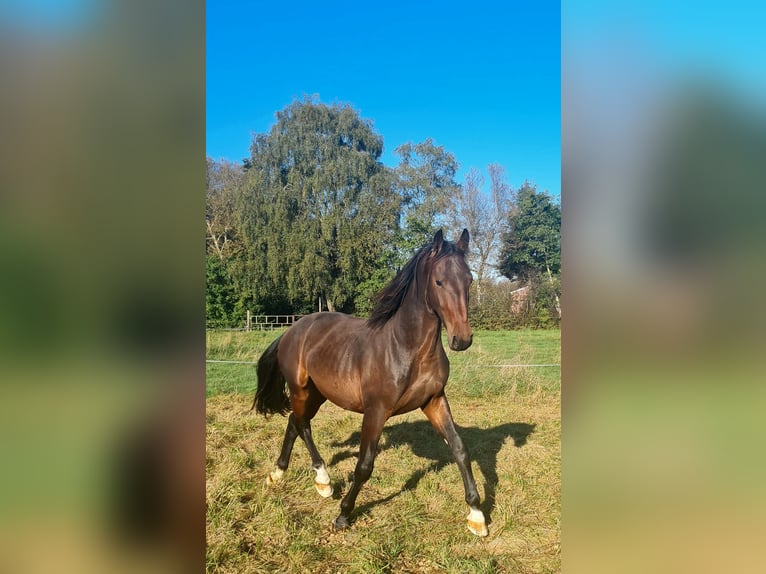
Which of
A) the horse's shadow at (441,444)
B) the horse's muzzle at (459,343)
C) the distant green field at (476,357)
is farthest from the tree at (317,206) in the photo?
the horse's muzzle at (459,343)

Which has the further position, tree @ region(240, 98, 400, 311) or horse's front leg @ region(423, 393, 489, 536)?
tree @ region(240, 98, 400, 311)

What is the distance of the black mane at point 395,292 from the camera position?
300cm

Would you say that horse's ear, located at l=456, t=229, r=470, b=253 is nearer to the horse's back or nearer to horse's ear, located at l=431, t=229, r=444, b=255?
horse's ear, located at l=431, t=229, r=444, b=255

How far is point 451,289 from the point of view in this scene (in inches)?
101

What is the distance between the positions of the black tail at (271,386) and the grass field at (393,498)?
1.84 feet

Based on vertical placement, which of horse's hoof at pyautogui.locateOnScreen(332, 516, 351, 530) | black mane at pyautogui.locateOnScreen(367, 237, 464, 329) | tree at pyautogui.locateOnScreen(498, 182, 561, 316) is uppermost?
tree at pyautogui.locateOnScreen(498, 182, 561, 316)

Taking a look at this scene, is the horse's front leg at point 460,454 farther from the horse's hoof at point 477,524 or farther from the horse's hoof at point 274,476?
the horse's hoof at point 274,476

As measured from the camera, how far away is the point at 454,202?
20188 mm

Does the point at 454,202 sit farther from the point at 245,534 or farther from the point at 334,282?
the point at 245,534

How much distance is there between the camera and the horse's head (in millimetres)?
2490
